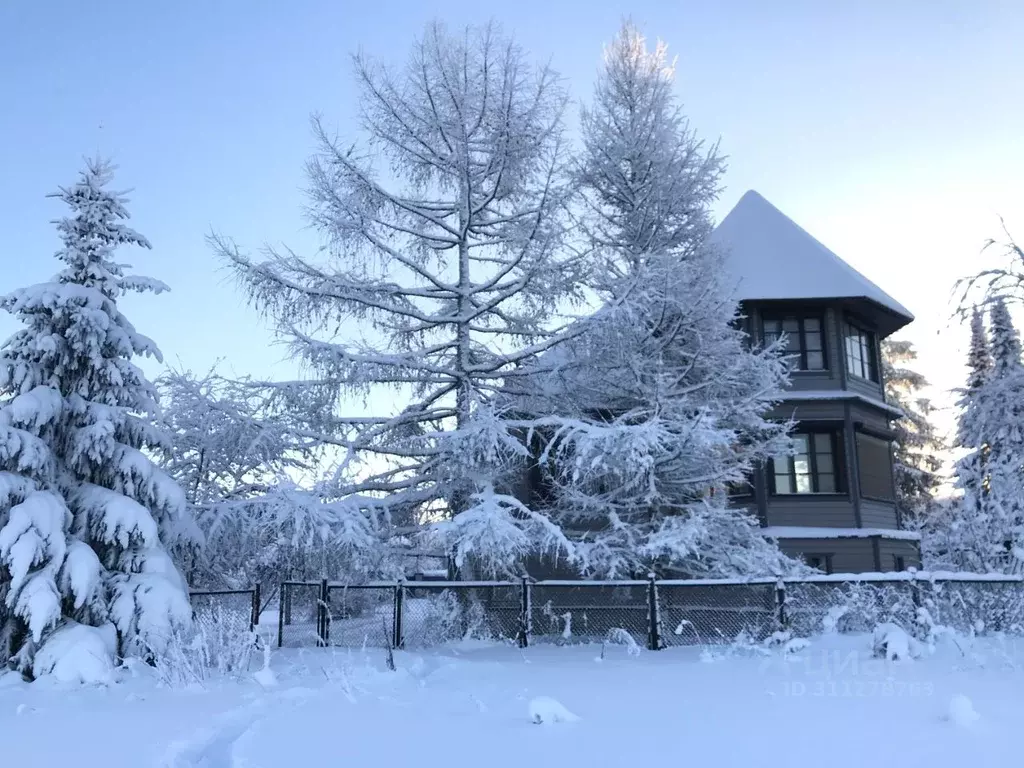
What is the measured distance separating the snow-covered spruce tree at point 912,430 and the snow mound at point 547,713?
30591 mm

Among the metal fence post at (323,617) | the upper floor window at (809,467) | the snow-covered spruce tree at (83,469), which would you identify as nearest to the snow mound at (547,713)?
the snow-covered spruce tree at (83,469)

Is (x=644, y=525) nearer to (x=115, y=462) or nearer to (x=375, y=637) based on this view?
(x=375, y=637)

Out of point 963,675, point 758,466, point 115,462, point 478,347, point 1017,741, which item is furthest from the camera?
point 758,466

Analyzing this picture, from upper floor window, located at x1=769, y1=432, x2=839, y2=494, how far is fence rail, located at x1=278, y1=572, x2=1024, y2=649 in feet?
21.4

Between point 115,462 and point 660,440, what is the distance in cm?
813

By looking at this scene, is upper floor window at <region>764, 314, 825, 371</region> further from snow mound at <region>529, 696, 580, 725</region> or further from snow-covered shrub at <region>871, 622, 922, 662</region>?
snow mound at <region>529, 696, 580, 725</region>

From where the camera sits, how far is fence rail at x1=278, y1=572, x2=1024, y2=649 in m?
11.5

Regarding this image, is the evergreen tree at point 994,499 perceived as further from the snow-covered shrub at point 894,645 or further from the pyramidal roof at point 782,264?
the snow-covered shrub at point 894,645

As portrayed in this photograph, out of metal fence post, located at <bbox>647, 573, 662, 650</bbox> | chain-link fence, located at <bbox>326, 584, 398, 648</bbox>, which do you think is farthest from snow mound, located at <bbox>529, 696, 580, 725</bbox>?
metal fence post, located at <bbox>647, 573, 662, 650</bbox>

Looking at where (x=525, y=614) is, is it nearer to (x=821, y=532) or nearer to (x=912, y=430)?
(x=821, y=532)

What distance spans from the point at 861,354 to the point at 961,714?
18.7 metres

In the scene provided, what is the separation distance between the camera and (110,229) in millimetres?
10766

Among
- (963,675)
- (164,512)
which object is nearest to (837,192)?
(963,675)

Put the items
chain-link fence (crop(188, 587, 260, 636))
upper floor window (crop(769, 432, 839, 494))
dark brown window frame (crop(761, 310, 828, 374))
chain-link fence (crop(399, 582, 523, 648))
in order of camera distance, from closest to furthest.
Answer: chain-link fence (crop(188, 587, 260, 636)) < chain-link fence (crop(399, 582, 523, 648)) < upper floor window (crop(769, 432, 839, 494)) < dark brown window frame (crop(761, 310, 828, 374))
